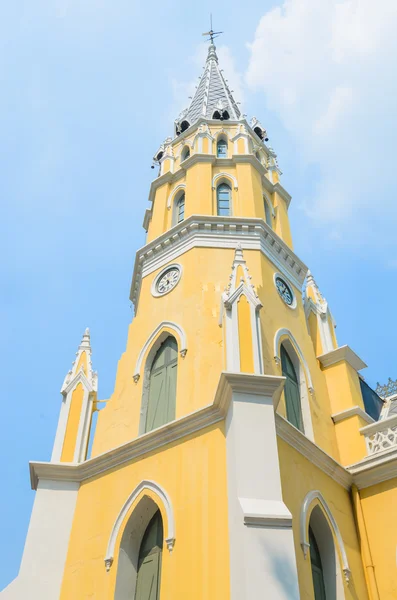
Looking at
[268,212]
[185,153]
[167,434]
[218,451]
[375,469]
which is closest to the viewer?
[218,451]

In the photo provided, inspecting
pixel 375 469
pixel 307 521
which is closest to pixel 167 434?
pixel 307 521

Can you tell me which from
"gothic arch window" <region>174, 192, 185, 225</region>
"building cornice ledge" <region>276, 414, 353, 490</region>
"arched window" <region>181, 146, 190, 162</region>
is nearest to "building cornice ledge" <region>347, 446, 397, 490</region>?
"building cornice ledge" <region>276, 414, 353, 490</region>

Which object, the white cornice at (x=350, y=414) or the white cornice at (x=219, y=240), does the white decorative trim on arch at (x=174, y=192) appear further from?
the white cornice at (x=350, y=414)

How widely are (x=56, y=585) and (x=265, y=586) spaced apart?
511 cm

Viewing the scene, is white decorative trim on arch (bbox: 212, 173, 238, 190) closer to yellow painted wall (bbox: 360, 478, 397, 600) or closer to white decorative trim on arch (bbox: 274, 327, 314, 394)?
white decorative trim on arch (bbox: 274, 327, 314, 394)

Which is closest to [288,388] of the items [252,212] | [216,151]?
[252,212]

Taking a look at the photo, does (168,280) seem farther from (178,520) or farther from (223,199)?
(178,520)

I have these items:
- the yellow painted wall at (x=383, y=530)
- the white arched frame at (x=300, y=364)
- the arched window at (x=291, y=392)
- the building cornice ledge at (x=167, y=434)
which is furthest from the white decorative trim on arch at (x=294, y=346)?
the building cornice ledge at (x=167, y=434)

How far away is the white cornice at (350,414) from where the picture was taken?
1448 cm

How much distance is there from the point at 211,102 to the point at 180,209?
7.38 meters

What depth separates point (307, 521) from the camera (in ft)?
36.6

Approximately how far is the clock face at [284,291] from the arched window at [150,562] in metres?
6.50

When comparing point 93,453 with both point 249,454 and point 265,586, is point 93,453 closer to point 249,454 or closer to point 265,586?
point 249,454

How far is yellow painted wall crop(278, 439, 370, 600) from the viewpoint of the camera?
1055 cm
